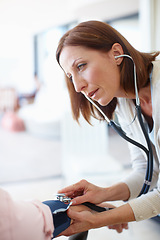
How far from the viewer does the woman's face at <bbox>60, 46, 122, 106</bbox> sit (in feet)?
2.92

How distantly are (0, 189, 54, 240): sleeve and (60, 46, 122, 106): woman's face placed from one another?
0.44m

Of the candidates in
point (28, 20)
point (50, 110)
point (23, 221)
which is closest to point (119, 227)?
point (23, 221)

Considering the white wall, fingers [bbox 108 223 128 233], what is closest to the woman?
fingers [bbox 108 223 128 233]

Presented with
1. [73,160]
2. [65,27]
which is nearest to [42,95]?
[65,27]

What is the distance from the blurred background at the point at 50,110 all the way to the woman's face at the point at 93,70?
0.50 metres

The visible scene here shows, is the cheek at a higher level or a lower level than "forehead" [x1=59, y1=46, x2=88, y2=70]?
lower

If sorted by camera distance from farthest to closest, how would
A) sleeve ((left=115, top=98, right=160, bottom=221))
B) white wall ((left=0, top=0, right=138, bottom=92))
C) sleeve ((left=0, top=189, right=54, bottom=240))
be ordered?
white wall ((left=0, top=0, right=138, bottom=92)) → sleeve ((left=115, top=98, right=160, bottom=221)) → sleeve ((left=0, top=189, right=54, bottom=240))

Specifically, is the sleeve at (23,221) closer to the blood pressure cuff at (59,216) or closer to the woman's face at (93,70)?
the blood pressure cuff at (59,216)

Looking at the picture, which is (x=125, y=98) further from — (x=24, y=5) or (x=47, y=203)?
(x=24, y=5)

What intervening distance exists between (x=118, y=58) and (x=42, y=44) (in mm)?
5204

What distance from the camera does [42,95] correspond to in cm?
477

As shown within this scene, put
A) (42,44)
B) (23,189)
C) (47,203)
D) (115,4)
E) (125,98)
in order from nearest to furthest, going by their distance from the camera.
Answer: (47,203), (125,98), (23,189), (115,4), (42,44)

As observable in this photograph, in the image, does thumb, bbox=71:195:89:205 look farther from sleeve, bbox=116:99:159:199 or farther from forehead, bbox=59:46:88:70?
forehead, bbox=59:46:88:70

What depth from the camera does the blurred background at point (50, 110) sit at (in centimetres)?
190
